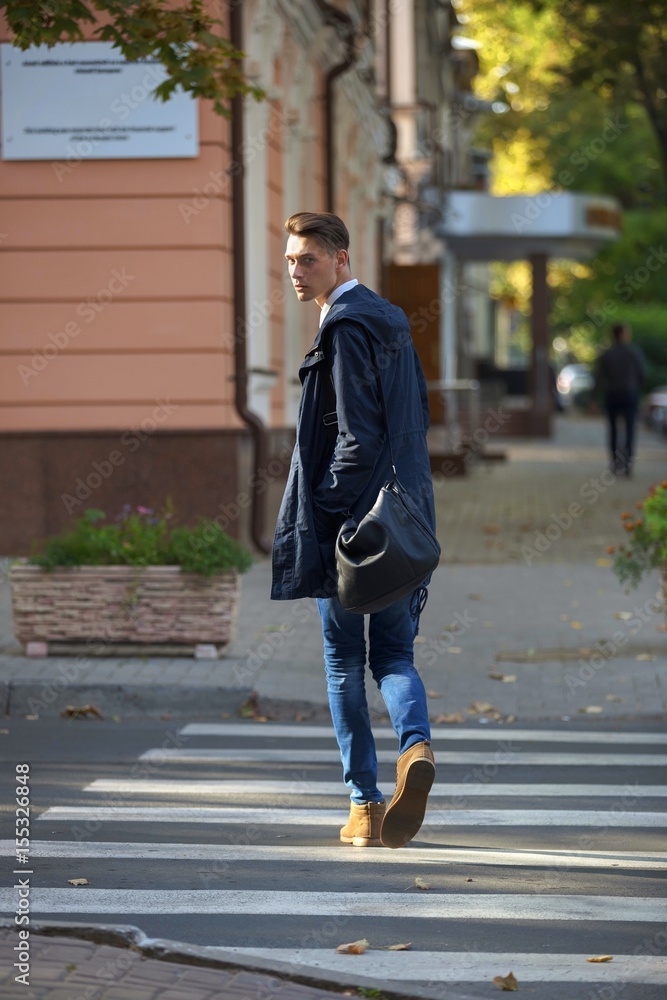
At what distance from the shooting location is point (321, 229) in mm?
5176

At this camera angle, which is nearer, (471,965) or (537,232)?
(471,965)

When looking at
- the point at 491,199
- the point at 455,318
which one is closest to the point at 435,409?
the point at 491,199

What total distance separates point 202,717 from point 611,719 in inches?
83.0

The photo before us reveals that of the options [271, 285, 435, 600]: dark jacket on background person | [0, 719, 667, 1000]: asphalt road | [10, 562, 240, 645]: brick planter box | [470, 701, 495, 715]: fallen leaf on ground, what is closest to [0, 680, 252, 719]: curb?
[0, 719, 667, 1000]: asphalt road

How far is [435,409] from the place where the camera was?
27.0m

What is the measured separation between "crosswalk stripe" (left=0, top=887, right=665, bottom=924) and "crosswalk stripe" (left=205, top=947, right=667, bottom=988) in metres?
0.34

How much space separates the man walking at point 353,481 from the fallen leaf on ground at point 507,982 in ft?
3.25

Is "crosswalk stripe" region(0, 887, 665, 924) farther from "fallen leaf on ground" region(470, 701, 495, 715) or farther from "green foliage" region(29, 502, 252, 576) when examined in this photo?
"green foliage" region(29, 502, 252, 576)

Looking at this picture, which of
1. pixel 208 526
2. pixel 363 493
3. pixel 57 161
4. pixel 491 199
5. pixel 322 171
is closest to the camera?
pixel 363 493

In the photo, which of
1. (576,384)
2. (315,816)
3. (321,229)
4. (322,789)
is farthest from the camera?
(576,384)

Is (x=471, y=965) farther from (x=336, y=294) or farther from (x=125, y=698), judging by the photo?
(x=125, y=698)

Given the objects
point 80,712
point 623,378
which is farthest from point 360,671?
point 623,378

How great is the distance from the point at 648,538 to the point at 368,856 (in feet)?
15.2

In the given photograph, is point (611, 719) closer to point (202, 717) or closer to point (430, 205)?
point (202, 717)
